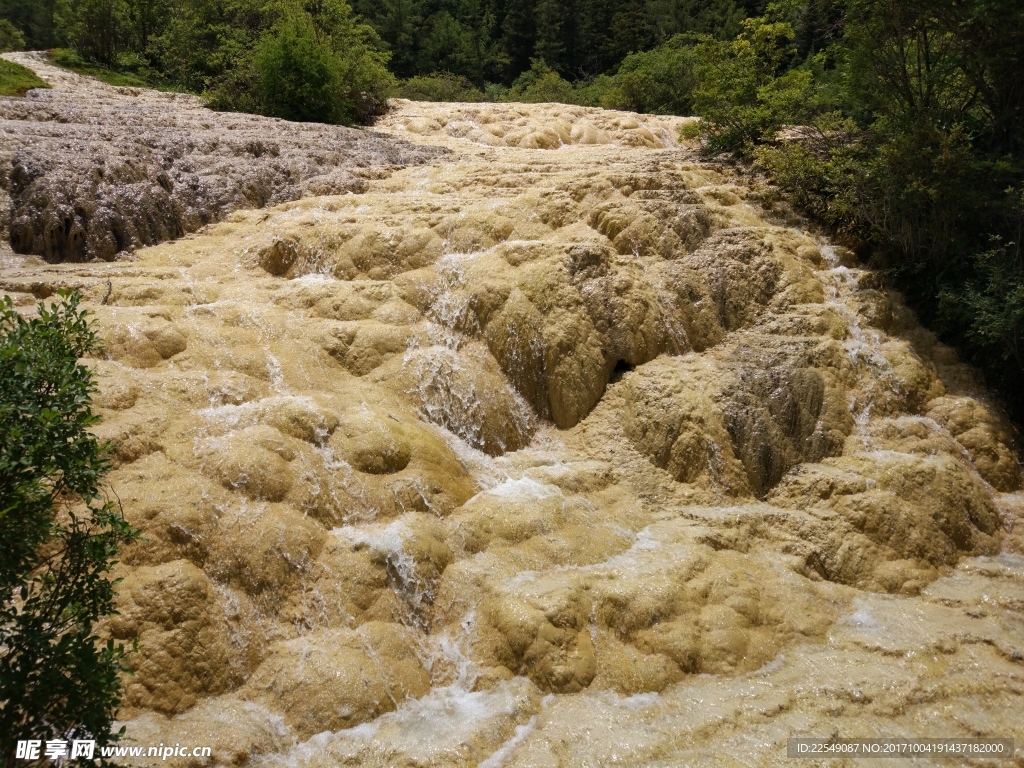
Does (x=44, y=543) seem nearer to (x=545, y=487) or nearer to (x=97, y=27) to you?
(x=545, y=487)

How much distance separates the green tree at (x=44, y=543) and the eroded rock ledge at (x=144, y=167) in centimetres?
771

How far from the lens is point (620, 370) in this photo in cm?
991

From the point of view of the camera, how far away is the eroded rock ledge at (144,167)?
412 inches

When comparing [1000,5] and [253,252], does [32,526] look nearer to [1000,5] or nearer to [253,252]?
[253,252]

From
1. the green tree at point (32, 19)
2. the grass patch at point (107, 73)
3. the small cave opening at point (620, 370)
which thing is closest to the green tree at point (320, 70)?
the grass patch at point (107, 73)

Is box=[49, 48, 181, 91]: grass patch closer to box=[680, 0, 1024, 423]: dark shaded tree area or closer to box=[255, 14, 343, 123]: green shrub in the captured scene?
box=[255, 14, 343, 123]: green shrub

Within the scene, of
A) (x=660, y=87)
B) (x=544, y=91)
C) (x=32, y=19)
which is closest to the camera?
(x=660, y=87)

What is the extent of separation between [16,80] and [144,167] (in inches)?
379

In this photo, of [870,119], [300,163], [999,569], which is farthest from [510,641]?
[870,119]

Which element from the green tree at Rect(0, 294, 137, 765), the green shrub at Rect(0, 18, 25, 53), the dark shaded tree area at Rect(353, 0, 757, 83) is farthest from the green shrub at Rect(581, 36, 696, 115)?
the green tree at Rect(0, 294, 137, 765)

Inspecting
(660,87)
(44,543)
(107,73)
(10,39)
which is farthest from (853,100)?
(10,39)

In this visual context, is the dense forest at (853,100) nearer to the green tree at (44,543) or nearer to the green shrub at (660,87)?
the green shrub at (660,87)

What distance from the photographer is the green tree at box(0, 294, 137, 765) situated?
12.0ft

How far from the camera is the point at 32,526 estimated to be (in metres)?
3.74
